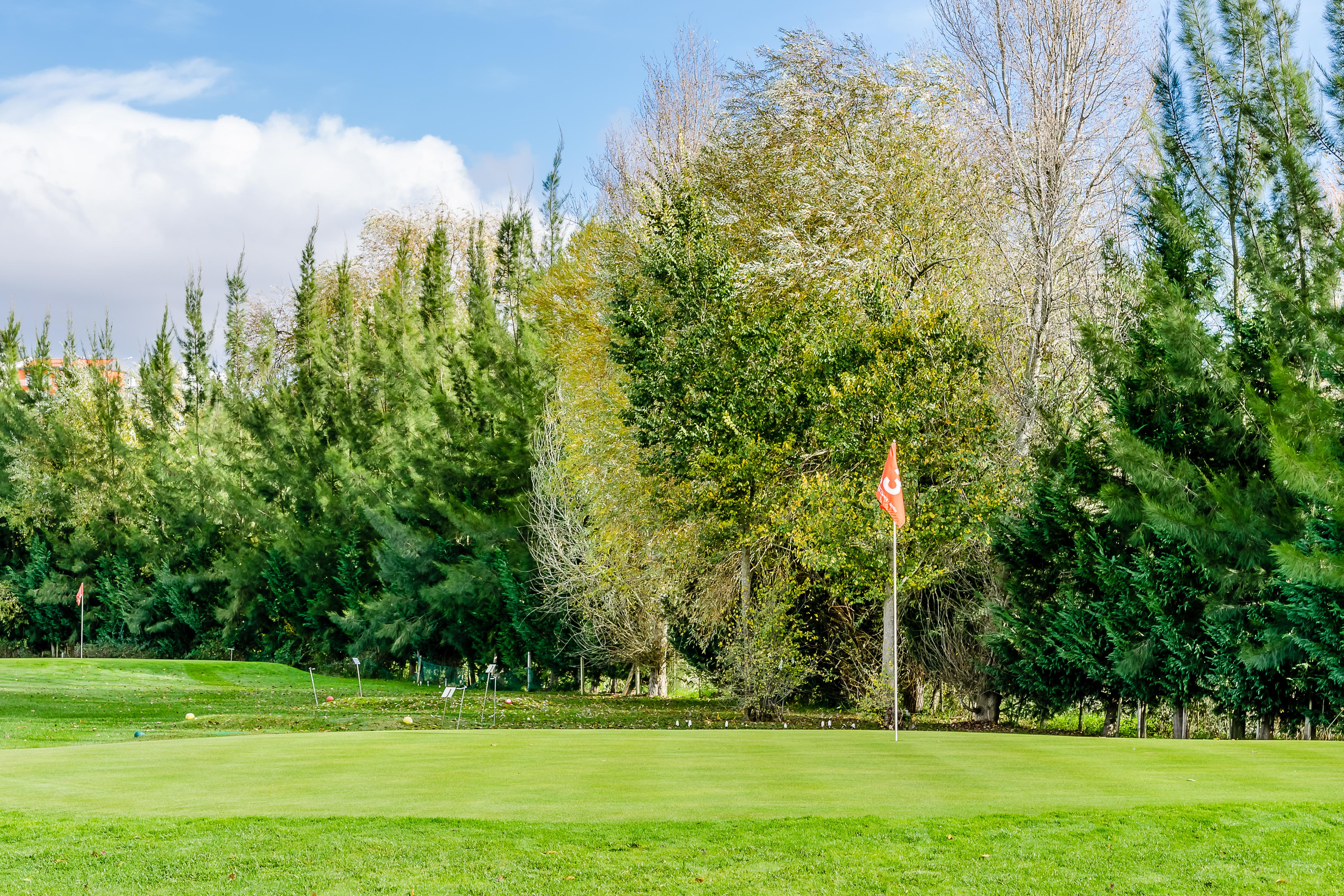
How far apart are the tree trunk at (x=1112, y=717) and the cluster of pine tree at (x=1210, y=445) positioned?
62 millimetres

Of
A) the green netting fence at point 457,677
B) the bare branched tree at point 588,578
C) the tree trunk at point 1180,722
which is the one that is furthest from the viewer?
the green netting fence at point 457,677

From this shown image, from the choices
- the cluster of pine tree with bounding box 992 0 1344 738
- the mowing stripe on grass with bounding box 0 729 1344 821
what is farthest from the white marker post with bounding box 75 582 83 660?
the cluster of pine tree with bounding box 992 0 1344 738

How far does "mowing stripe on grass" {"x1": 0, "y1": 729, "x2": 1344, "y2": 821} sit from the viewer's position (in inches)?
390

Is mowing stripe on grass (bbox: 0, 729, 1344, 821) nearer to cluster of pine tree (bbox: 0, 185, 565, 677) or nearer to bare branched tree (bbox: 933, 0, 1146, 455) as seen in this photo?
bare branched tree (bbox: 933, 0, 1146, 455)

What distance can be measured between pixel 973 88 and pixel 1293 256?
7439 millimetres

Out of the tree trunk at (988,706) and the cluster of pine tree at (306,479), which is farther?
the cluster of pine tree at (306,479)

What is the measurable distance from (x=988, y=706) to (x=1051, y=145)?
10.6 metres

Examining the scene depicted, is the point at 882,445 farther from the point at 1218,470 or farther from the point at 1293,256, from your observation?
the point at 1293,256

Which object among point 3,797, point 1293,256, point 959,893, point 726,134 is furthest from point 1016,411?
point 3,797

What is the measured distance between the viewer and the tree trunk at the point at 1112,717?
21312mm

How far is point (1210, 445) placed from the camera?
19406 mm

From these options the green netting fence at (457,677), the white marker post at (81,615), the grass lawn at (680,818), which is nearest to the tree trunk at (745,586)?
the grass lawn at (680,818)

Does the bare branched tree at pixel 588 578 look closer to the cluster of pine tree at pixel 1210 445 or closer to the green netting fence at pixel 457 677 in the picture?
the green netting fence at pixel 457 677

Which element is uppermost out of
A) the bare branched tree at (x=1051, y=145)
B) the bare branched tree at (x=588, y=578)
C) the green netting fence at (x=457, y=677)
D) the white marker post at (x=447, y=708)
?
the bare branched tree at (x=1051, y=145)
